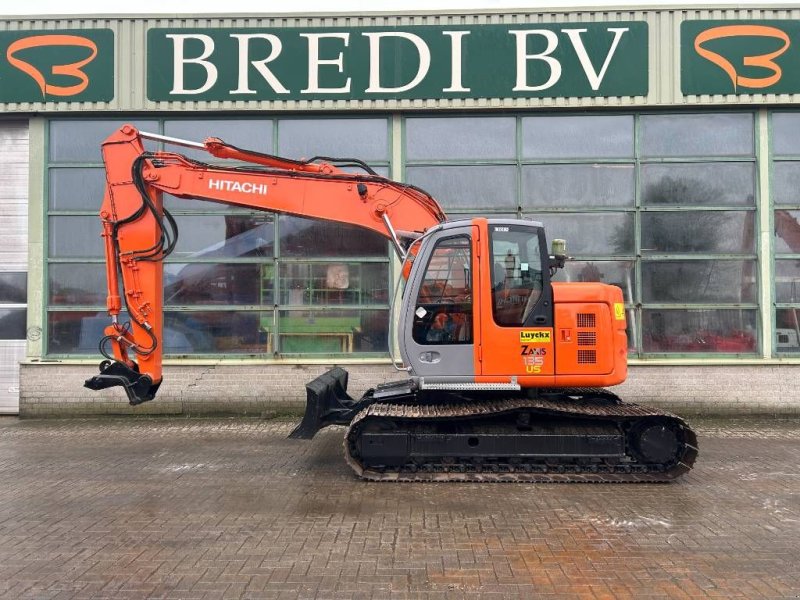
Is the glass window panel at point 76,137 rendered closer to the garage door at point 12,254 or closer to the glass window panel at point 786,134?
the garage door at point 12,254

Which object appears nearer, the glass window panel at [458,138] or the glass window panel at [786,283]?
the glass window panel at [786,283]

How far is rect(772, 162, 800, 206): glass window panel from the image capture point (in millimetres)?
11031

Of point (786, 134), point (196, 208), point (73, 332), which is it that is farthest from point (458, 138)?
point (73, 332)

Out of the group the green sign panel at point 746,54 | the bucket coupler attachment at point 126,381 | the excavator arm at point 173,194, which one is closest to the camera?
the bucket coupler attachment at point 126,381

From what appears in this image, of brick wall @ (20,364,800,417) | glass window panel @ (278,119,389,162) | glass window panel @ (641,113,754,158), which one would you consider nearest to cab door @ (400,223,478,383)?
brick wall @ (20,364,800,417)

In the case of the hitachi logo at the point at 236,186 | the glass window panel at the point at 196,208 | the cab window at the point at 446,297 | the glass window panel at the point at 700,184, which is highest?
the glass window panel at the point at 700,184

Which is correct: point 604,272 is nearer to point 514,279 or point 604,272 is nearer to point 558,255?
point 558,255

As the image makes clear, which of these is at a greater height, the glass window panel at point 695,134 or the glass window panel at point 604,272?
the glass window panel at point 695,134

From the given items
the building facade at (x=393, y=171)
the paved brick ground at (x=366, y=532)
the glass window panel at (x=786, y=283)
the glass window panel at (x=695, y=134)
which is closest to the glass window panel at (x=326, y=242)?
the building facade at (x=393, y=171)

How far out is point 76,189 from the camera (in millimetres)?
11266

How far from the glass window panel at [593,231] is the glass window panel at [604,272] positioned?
0.59ft

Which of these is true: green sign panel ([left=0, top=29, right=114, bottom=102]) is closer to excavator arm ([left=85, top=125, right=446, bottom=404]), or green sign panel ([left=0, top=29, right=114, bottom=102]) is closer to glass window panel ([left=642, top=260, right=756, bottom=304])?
excavator arm ([left=85, top=125, right=446, bottom=404])

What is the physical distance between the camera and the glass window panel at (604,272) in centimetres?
1093

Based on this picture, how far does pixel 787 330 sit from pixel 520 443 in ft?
22.2
